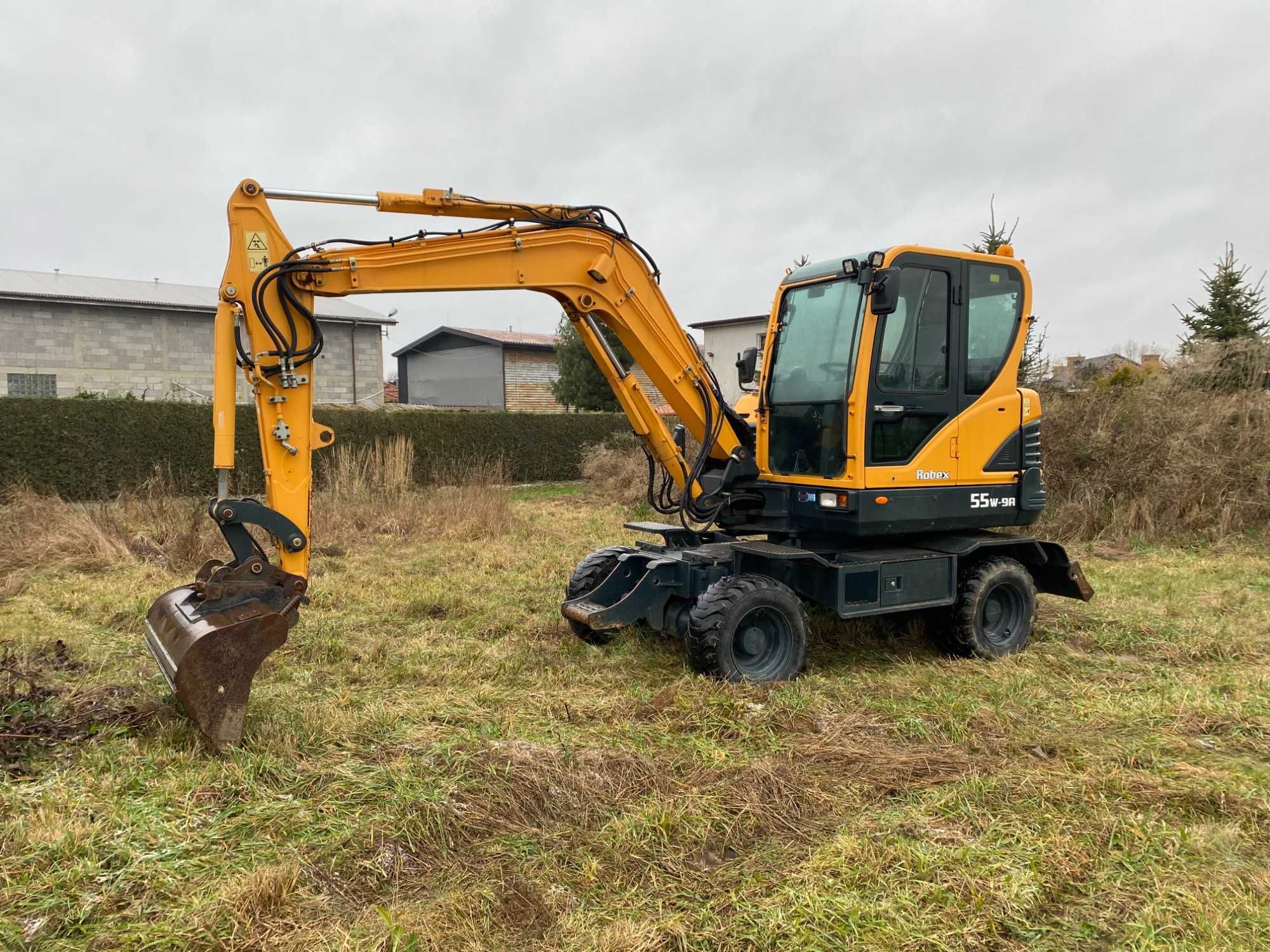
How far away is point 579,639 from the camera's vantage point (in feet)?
20.8

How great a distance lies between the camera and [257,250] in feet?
15.3

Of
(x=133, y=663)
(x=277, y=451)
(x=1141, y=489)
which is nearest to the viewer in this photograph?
(x=277, y=451)

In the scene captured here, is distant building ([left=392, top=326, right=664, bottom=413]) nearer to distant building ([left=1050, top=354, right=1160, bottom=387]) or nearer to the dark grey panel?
the dark grey panel

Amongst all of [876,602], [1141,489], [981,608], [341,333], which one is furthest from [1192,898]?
[341,333]

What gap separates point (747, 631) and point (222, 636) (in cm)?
288

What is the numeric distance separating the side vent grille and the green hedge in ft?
31.5

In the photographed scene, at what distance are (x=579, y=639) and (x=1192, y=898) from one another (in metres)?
4.04

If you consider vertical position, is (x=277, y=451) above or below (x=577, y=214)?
below

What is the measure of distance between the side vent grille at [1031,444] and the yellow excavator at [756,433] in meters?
0.02

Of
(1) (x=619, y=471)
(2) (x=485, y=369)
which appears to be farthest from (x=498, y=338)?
(1) (x=619, y=471)

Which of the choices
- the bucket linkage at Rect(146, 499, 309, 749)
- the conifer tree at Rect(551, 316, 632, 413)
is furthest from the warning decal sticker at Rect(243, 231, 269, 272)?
the conifer tree at Rect(551, 316, 632, 413)

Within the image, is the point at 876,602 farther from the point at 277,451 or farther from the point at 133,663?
the point at 133,663

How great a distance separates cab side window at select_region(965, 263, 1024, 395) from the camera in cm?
596

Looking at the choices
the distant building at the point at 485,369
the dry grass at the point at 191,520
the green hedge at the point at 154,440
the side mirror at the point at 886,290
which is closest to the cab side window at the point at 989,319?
the side mirror at the point at 886,290
